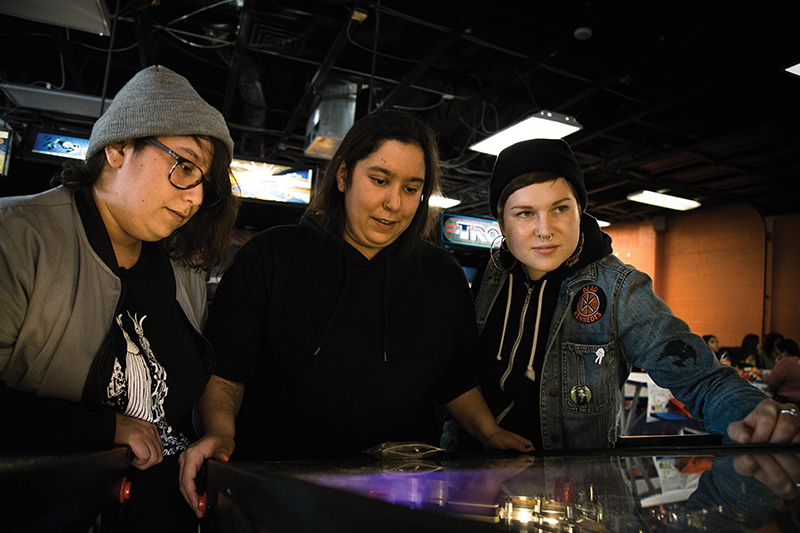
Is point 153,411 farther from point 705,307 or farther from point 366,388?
point 705,307

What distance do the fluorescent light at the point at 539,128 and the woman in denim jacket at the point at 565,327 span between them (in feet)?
10.1

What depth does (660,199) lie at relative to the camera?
26.2ft

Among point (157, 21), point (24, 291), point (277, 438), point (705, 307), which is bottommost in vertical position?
point (277, 438)

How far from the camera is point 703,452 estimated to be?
0.87 m

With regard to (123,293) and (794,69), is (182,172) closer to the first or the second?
(123,293)

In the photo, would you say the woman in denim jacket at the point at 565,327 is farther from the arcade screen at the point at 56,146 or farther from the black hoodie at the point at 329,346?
the arcade screen at the point at 56,146

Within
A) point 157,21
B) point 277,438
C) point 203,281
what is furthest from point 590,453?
point 157,21

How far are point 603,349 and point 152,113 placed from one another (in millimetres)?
1377

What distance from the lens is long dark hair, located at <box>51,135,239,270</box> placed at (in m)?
1.22

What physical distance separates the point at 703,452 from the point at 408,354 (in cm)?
75

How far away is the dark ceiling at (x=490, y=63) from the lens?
13.3ft

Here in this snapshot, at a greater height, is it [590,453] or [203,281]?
[203,281]

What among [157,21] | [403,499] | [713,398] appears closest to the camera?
[403,499]

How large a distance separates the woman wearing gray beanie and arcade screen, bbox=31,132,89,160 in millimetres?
2745
